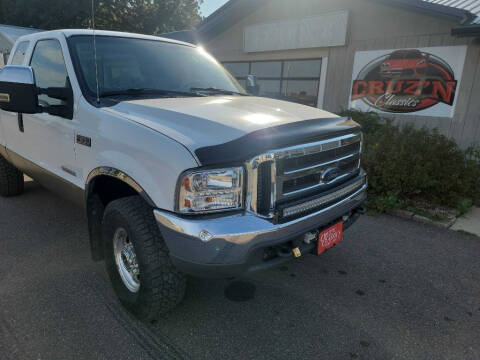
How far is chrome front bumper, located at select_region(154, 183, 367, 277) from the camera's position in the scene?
174cm

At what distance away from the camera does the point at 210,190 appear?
179cm

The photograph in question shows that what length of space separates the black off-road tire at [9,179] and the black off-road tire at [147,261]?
3.22 metres

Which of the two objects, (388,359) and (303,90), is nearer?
(388,359)

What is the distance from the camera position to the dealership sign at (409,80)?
6887 mm

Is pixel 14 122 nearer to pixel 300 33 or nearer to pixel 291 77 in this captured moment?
pixel 300 33

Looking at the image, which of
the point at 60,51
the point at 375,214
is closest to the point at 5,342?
the point at 60,51

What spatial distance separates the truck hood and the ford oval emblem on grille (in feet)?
1.18

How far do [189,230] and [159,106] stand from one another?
3.32 feet

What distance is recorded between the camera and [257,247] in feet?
5.96

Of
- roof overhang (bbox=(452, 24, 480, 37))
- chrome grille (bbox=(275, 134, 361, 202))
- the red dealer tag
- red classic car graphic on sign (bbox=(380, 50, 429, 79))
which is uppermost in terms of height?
roof overhang (bbox=(452, 24, 480, 37))

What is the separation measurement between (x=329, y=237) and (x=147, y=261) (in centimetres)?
124

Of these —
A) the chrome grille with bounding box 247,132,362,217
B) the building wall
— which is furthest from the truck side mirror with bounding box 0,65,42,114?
the building wall

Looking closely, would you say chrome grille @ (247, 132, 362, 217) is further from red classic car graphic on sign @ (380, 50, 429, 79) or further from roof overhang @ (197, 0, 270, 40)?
roof overhang @ (197, 0, 270, 40)

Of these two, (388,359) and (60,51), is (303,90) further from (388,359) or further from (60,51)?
(388,359)
